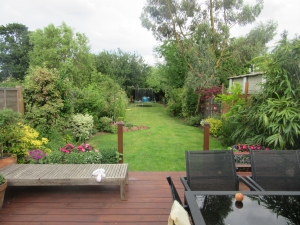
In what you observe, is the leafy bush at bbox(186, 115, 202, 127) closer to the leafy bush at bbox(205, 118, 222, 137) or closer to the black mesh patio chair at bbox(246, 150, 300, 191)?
the leafy bush at bbox(205, 118, 222, 137)

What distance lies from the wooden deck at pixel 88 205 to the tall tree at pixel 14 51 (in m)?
28.8

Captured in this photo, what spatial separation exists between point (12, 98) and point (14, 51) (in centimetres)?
2828

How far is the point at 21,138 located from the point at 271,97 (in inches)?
179

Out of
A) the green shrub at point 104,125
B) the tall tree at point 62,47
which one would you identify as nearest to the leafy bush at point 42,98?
the green shrub at point 104,125

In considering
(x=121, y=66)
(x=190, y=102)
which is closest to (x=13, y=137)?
(x=190, y=102)

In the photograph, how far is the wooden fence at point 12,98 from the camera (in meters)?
4.48

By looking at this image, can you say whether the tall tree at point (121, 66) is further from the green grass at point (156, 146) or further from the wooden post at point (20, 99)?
the wooden post at point (20, 99)

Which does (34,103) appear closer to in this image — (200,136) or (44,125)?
(44,125)

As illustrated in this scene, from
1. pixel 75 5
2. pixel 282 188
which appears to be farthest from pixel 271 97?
pixel 75 5

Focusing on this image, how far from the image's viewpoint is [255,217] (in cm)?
155

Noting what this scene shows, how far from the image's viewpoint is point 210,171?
2254mm

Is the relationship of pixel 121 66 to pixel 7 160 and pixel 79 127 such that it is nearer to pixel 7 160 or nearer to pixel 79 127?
pixel 79 127

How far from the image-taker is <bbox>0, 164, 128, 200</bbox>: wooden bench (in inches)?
106

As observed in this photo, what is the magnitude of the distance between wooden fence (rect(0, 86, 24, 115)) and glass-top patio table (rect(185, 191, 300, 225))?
4361mm
